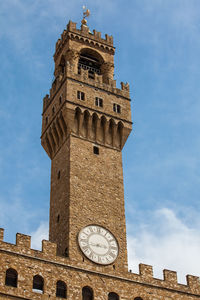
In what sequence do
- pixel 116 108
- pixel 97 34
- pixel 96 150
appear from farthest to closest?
pixel 97 34 → pixel 116 108 → pixel 96 150

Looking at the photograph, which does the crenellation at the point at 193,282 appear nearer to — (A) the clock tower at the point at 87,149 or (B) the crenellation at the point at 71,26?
(A) the clock tower at the point at 87,149

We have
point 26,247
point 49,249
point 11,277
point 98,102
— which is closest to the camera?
point 11,277

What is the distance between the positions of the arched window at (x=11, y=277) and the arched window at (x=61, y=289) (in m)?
2.60

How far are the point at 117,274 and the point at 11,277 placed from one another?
23.0 feet

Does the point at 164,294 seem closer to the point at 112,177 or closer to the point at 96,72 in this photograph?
the point at 112,177

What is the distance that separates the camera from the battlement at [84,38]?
47406mm

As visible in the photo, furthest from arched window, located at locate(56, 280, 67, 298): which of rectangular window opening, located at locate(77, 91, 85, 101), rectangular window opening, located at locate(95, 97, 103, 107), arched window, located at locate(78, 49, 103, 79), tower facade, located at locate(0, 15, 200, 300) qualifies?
arched window, located at locate(78, 49, 103, 79)

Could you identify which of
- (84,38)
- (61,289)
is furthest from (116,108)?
(61,289)

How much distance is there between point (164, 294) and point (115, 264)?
12.0 ft

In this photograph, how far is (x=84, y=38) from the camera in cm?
4753

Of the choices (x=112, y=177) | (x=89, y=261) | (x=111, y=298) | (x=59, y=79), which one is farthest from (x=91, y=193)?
(x=59, y=79)

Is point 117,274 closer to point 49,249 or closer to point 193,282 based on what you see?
point 49,249

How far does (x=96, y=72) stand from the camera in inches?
1864

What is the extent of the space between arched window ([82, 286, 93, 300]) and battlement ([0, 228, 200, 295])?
1.13m
